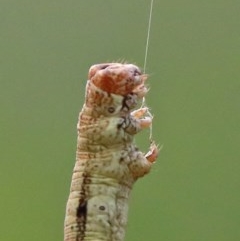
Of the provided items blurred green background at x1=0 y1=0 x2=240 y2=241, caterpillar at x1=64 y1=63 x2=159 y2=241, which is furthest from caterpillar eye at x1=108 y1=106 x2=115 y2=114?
blurred green background at x1=0 y1=0 x2=240 y2=241

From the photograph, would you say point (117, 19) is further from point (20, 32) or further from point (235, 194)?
point (235, 194)

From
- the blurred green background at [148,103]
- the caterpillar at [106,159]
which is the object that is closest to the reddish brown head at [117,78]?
the caterpillar at [106,159]

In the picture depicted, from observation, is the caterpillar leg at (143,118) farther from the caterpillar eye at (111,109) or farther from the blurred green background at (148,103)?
the blurred green background at (148,103)

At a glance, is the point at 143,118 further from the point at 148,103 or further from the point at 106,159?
the point at 148,103

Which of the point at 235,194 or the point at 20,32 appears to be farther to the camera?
the point at 20,32

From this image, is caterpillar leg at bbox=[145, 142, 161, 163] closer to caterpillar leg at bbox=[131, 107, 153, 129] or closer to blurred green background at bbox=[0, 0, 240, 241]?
caterpillar leg at bbox=[131, 107, 153, 129]

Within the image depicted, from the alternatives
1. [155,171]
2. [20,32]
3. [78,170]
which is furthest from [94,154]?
[20,32]

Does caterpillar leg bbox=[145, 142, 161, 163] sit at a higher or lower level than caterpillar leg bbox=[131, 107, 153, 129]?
lower
